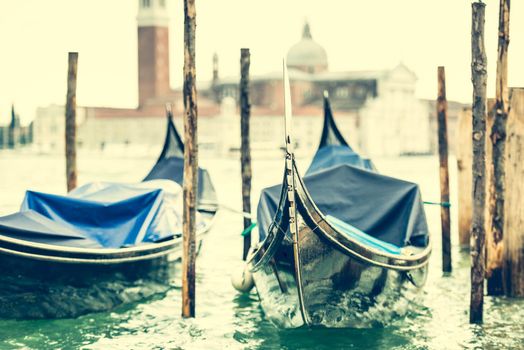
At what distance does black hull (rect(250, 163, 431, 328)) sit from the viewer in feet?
15.1

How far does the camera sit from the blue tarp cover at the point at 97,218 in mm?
5297

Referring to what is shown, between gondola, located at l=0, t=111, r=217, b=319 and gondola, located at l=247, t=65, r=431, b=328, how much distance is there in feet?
2.93

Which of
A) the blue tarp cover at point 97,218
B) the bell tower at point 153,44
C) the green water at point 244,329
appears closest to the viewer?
the green water at point 244,329

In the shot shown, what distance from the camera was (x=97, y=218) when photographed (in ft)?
19.5

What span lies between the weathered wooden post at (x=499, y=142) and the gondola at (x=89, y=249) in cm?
224

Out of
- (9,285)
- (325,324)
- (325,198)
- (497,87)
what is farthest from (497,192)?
(9,285)

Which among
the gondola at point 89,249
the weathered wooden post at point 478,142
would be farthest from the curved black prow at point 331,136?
the weathered wooden post at point 478,142

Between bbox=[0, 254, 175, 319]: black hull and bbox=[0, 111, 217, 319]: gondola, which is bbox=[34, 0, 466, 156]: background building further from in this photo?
bbox=[0, 254, 175, 319]: black hull

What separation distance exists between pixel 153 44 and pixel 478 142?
40.5 m

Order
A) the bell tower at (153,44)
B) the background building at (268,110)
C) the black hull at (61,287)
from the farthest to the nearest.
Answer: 1. the background building at (268,110)
2. the bell tower at (153,44)
3. the black hull at (61,287)

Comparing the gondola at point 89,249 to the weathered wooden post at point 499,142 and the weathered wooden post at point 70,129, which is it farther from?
the weathered wooden post at point 499,142

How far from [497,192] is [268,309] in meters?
1.65

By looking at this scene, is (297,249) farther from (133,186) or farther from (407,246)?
(133,186)

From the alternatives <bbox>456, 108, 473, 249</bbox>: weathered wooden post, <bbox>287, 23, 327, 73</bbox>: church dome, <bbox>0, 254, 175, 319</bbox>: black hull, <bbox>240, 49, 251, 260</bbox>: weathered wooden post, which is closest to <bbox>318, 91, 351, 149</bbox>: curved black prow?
<bbox>240, 49, 251, 260</bbox>: weathered wooden post
